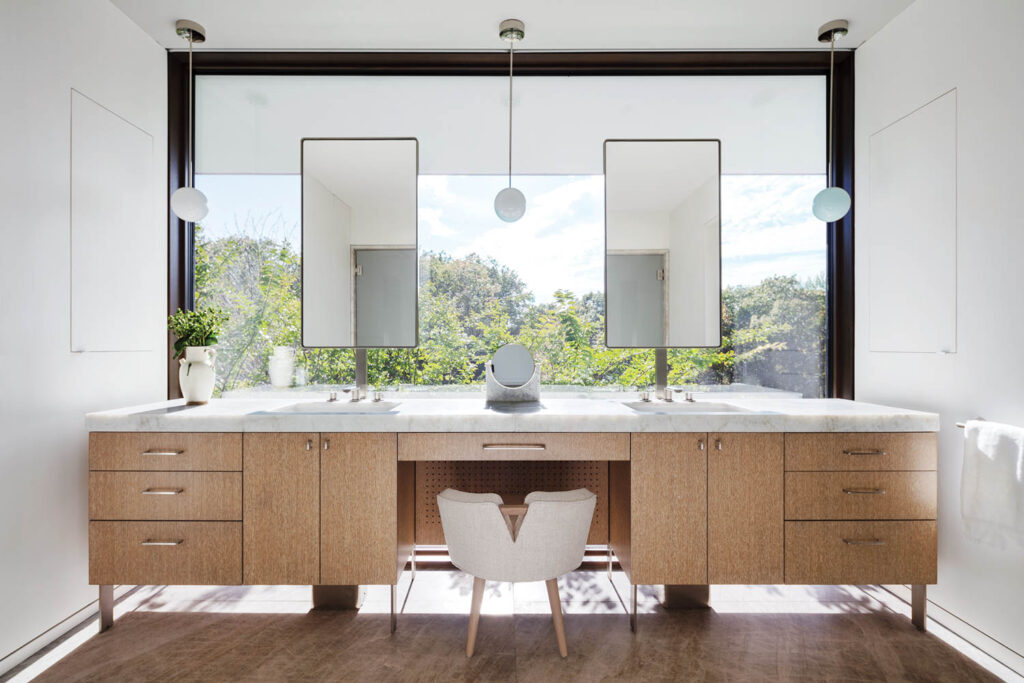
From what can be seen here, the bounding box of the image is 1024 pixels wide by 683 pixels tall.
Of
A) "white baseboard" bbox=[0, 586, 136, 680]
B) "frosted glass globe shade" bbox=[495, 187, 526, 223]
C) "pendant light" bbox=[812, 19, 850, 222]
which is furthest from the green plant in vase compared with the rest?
"pendant light" bbox=[812, 19, 850, 222]

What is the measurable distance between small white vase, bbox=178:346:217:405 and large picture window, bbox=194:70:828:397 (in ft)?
1.10

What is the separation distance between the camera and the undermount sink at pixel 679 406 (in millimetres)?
2234

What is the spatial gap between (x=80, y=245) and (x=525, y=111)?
203 centimetres

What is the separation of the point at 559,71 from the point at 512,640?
2.58 m

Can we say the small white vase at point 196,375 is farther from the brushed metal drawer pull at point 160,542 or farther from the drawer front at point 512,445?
the drawer front at point 512,445

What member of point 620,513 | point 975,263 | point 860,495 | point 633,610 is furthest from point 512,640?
point 975,263

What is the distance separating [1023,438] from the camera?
1.62 m

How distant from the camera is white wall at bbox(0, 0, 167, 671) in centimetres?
175

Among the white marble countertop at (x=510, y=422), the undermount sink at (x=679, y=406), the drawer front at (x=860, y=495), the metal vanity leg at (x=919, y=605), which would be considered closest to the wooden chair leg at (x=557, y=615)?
the white marble countertop at (x=510, y=422)

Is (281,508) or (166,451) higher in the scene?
(166,451)

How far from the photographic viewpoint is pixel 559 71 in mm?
2553

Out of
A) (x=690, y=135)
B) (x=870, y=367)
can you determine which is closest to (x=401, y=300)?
(x=690, y=135)

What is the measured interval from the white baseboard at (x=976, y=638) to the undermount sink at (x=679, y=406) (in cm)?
109

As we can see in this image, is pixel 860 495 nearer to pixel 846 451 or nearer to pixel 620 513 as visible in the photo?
pixel 846 451
